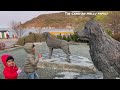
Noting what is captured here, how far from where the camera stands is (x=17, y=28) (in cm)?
658

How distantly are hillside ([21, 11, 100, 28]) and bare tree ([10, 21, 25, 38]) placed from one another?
108mm

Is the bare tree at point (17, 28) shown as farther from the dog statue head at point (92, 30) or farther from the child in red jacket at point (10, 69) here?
the dog statue head at point (92, 30)

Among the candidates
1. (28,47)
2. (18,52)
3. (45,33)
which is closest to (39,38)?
(45,33)

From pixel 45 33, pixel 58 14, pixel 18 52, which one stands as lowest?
pixel 18 52

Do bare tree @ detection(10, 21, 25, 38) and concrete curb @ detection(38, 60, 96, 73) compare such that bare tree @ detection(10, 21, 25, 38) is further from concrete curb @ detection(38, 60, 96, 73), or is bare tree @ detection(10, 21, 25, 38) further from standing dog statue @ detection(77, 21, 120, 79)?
standing dog statue @ detection(77, 21, 120, 79)

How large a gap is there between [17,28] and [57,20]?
3.27 ft

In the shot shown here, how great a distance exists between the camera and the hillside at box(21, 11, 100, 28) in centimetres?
628

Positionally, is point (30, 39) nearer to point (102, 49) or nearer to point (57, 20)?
point (57, 20)

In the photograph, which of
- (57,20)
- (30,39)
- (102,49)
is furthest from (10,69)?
(102,49)

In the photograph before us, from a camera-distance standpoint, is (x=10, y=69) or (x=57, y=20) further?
(x=57, y=20)

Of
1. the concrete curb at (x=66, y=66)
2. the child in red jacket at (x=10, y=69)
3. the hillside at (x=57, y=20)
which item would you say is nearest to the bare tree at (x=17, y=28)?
the hillside at (x=57, y=20)
